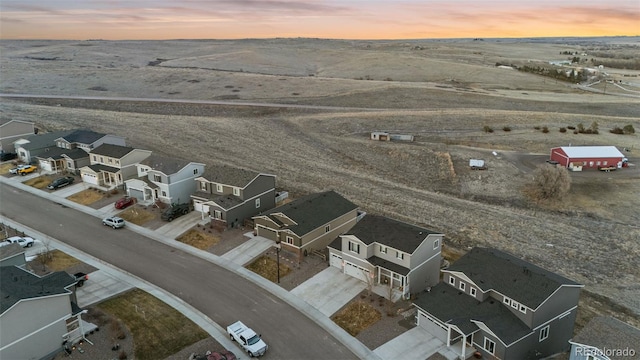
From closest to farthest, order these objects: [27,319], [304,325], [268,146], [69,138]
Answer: [27,319] → [304,325] → [69,138] → [268,146]

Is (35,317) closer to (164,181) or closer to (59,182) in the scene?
(164,181)

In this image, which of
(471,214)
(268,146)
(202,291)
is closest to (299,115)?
(268,146)

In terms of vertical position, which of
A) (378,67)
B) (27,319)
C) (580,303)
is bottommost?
(580,303)

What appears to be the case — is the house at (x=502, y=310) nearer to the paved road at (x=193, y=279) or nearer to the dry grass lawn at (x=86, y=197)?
the paved road at (x=193, y=279)

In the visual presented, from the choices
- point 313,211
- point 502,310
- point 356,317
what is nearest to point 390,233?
point 356,317

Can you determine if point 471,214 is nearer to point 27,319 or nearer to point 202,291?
point 202,291

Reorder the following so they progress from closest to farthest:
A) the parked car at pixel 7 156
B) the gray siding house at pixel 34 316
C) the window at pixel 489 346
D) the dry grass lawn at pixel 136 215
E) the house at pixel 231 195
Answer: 1. the gray siding house at pixel 34 316
2. the window at pixel 489 346
3. the house at pixel 231 195
4. the dry grass lawn at pixel 136 215
5. the parked car at pixel 7 156

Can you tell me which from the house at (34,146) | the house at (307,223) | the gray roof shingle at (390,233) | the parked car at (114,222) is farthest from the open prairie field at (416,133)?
the parked car at (114,222)
